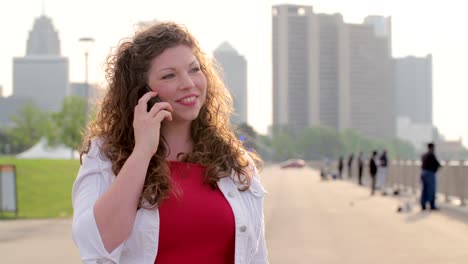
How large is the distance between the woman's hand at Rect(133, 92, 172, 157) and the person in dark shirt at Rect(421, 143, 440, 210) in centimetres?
2075

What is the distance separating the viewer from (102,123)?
11.6 feet

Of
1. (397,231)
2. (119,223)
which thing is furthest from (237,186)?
(397,231)

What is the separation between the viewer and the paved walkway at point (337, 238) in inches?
499

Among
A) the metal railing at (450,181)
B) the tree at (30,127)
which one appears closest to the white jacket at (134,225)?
the metal railing at (450,181)

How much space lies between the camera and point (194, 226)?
3.27m

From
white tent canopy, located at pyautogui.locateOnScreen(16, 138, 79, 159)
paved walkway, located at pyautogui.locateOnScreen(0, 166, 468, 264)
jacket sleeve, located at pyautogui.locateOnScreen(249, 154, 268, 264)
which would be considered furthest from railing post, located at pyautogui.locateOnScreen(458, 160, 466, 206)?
white tent canopy, located at pyautogui.locateOnScreen(16, 138, 79, 159)

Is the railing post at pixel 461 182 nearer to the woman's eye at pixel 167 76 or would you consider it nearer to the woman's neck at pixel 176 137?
the woman's neck at pixel 176 137

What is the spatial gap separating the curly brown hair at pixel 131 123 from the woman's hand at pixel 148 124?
11 centimetres

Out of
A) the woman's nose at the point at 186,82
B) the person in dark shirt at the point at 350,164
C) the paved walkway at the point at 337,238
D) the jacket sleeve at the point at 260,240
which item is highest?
the woman's nose at the point at 186,82

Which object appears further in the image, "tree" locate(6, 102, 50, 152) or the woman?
"tree" locate(6, 102, 50, 152)

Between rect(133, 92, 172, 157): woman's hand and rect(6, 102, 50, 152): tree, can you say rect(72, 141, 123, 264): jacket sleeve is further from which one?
rect(6, 102, 50, 152): tree

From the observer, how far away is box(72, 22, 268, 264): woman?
314 centimetres

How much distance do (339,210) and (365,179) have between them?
3025 cm

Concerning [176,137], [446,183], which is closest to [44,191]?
[446,183]
